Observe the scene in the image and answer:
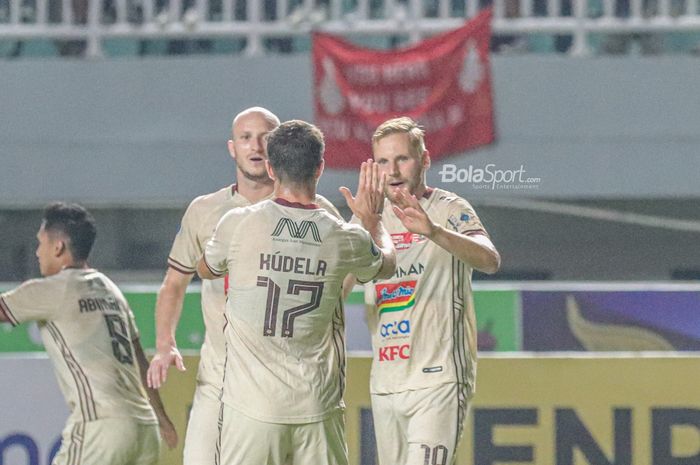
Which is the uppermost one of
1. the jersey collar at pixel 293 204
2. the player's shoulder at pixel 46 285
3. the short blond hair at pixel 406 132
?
the short blond hair at pixel 406 132

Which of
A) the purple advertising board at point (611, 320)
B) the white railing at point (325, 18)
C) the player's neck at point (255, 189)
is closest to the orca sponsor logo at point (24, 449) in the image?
the player's neck at point (255, 189)

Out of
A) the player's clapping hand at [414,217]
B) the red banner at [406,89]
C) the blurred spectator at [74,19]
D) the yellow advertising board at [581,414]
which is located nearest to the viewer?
the player's clapping hand at [414,217]

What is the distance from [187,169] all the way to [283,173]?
29.8 feet

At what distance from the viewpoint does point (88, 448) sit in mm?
5266

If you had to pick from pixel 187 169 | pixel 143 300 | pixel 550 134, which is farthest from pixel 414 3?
pixel 143 300

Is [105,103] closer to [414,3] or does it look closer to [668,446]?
[414,3]

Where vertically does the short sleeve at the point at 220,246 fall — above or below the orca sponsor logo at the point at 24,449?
above

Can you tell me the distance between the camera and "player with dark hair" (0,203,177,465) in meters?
5.26

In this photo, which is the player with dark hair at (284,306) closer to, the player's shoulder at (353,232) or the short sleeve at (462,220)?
the player's shoulder at (353,232)

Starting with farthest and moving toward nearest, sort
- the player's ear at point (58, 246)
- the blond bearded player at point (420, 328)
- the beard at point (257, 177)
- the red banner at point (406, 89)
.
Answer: the red banner at point (406, 89) < the beard at point (257, 177) < the player's ear at point (58, 246) < the blond bearded player at point (420, 328)

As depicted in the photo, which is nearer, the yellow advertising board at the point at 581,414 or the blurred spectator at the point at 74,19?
the yellow advertising board at the point at 581,414

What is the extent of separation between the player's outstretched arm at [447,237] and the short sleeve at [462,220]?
0.17 feet

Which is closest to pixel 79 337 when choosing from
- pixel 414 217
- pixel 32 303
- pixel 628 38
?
pixel 32 303

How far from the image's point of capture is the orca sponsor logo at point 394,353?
5.18 metres
